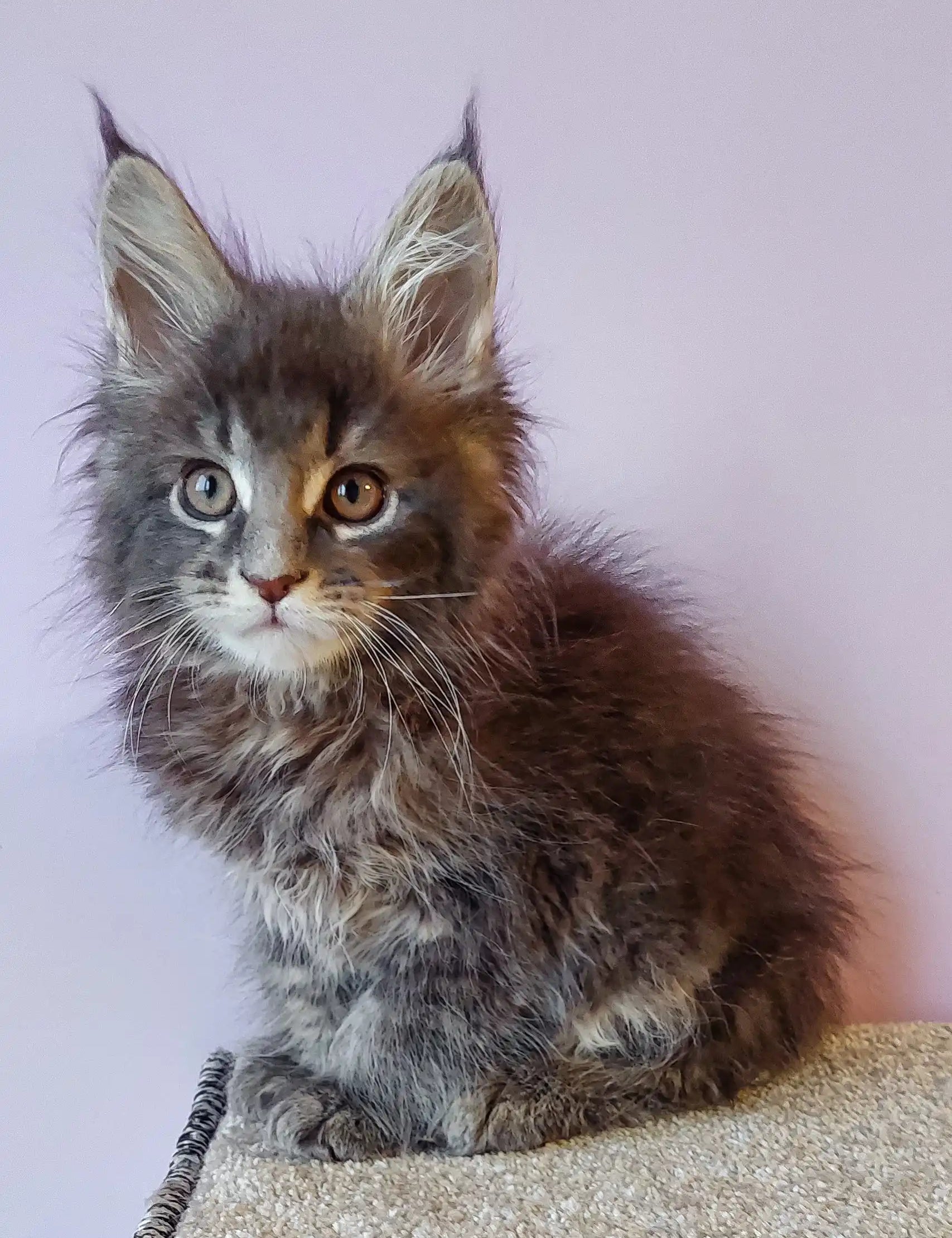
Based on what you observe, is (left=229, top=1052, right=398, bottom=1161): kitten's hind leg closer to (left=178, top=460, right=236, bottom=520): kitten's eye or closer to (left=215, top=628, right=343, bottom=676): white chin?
(left=215, top=628, right=343, bottom=676): white chin

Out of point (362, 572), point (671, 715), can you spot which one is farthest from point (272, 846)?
point (671, 715)

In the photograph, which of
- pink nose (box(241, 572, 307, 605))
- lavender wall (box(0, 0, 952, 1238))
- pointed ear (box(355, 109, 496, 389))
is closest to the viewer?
pink nose (box(241, 572, 307, 605))

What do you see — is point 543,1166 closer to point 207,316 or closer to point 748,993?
point 748,993

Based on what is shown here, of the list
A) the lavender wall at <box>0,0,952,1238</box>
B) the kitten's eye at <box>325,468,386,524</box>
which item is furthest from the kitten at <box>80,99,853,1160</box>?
the lavender wall at <box>0,0,952,1238</box>

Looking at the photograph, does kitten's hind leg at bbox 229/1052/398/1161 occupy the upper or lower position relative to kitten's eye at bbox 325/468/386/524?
lower

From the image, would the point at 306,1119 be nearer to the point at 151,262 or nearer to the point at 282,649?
the point at 282,649

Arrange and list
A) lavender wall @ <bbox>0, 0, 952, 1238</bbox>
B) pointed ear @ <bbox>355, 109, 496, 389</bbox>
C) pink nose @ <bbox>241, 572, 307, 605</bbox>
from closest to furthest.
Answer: pink nose @ <bbox>241, 572, 307, 605</bbox>, pointed ear @ <bbox>355, 109, 496, 389</bbox>, lavender wall @ <bbox>0, 0, 952, 1238</bbox>
